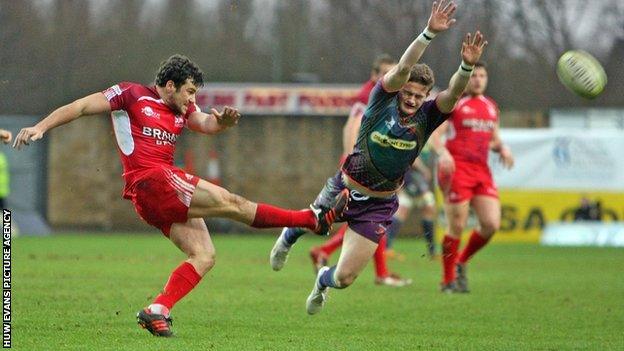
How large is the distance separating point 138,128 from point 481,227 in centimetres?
529

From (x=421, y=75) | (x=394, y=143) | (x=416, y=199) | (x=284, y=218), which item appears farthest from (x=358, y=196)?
(x=416, y=199)

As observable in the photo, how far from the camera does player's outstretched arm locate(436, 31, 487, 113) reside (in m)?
8.98

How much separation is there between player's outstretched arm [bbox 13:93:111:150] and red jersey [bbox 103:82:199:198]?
0.25 ft

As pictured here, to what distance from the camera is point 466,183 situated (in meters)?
13.5

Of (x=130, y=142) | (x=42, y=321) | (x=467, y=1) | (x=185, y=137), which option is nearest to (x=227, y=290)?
(x=42, y=321)

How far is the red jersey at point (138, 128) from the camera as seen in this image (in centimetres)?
907

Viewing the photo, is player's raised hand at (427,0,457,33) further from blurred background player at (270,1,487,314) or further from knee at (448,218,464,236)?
knee at (448,218,464,236)

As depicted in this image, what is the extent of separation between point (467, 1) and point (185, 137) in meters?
7.91

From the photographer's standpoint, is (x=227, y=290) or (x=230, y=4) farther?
(x=230, y=4)

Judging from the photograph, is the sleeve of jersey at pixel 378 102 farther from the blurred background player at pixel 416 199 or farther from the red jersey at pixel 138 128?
the blurred background player at pixel 416 199

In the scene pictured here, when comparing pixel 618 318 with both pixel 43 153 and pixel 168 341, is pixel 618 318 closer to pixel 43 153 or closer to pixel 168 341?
pixel 168 341

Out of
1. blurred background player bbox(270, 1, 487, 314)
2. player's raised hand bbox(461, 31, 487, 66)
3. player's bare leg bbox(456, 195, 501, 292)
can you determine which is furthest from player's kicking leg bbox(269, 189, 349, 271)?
player's bare leg bbox(456, 195, 501, 292)

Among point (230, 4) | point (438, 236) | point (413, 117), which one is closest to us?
point (413, 117)

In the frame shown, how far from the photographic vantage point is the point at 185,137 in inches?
1223
